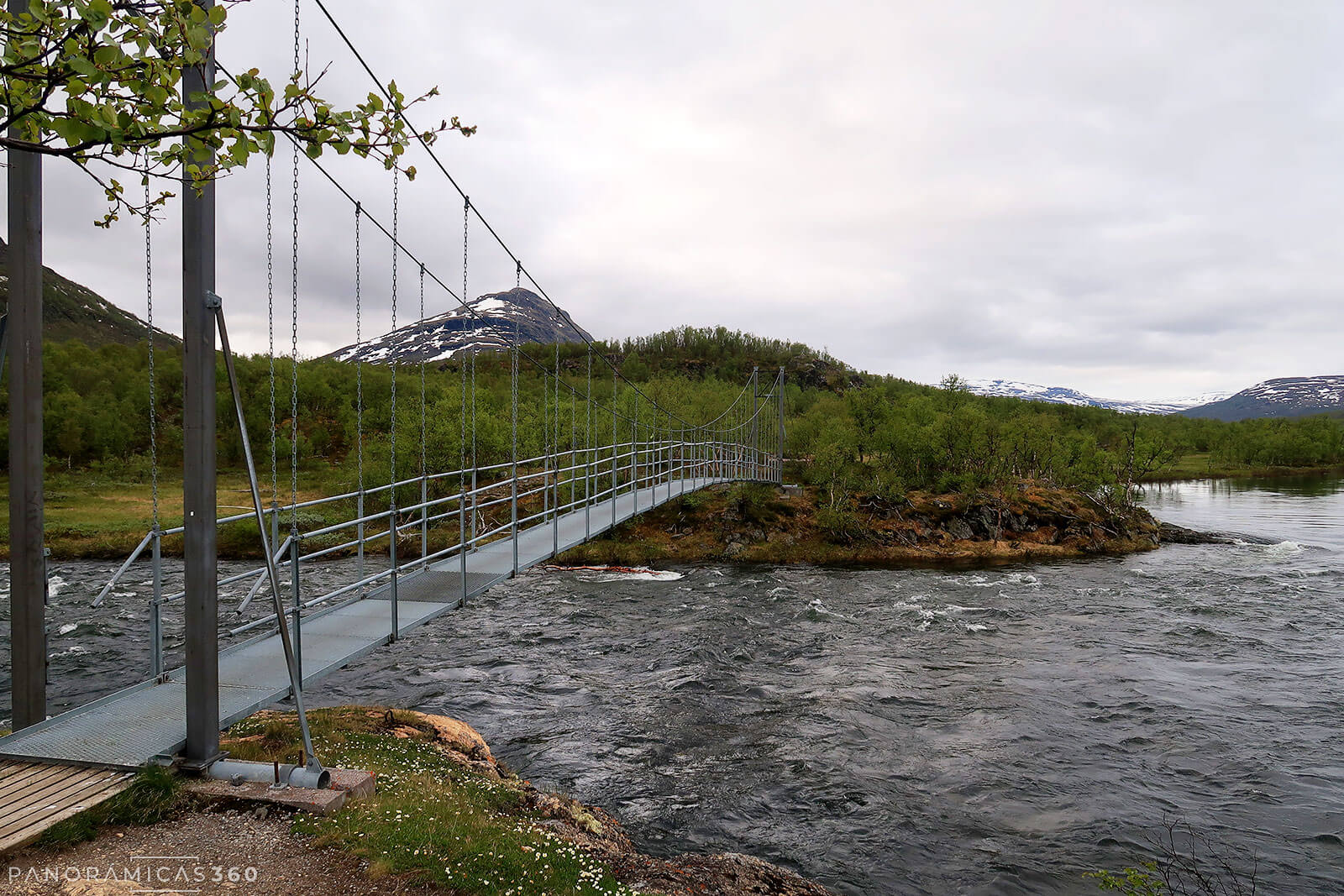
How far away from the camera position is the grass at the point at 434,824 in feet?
14.0

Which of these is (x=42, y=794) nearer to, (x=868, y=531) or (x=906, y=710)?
(x=906, y=710)

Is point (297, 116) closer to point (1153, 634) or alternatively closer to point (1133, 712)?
point (1133, 712)

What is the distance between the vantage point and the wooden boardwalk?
3766mm

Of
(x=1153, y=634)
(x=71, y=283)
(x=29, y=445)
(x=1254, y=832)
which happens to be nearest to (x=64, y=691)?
(x=29, y=445)

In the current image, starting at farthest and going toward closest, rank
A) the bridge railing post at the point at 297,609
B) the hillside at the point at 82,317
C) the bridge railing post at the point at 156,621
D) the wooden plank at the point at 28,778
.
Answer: the hillside at the point at 82,317 < the bridge railing post at the point at 156,621 < the bridge railing post at the point at 297,609 < the wooden plank at the point at 28,778

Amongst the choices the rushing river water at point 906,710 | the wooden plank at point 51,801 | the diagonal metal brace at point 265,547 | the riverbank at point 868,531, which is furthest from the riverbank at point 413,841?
the riverbank at point 868,531

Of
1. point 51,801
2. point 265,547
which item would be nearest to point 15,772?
point 51,801

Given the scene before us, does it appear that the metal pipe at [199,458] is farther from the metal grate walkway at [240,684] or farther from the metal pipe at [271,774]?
the metal grate walkway at [240,684]

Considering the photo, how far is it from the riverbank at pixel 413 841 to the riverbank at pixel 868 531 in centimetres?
1997

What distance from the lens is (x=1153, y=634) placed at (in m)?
16.9

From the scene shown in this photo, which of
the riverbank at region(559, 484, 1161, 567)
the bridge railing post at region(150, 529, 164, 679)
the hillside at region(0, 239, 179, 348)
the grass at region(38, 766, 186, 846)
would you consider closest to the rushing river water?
the grass at region(38, 766, 186, 846)

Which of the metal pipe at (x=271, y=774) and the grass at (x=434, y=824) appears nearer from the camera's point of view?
the grass at (x=434, y=824)

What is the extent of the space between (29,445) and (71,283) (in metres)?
158

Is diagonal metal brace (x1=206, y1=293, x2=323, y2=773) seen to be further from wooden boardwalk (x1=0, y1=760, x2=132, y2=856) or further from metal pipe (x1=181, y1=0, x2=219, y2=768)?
wooden boardwalk (x1=0, y1=760, x2=132, y2=856)
